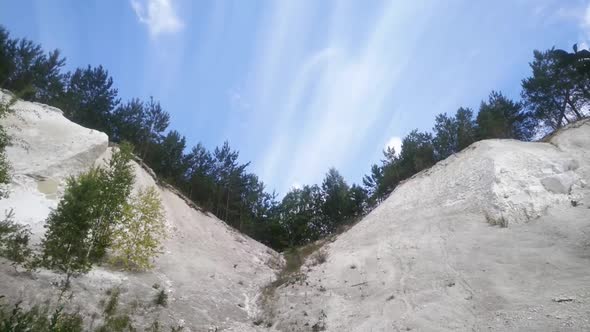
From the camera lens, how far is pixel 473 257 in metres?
13.7

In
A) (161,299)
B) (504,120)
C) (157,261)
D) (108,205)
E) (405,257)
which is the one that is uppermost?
(504,120)

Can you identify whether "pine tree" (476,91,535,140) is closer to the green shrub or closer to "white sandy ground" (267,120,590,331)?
"white sandy ground" (267,120,590,331)

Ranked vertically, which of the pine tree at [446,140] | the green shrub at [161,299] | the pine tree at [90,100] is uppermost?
the pine tree at [90,100]

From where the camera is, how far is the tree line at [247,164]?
2930 cm

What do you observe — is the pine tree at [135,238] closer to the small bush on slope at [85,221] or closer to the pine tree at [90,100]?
the small bush on slope at [85,221]

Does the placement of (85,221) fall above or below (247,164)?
below

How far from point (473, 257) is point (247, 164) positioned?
90.4 ft

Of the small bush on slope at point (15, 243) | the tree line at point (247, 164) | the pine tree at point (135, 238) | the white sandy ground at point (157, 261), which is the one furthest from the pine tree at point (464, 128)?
the small bush on slope at point (15, 243)

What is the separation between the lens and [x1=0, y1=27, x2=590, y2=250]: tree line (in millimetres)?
29297

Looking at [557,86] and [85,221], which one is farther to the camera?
[557,86]

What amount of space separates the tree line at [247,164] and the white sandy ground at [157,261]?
8042mm

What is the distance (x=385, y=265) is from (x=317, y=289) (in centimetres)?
319

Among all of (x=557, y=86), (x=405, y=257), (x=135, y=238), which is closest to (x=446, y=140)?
(x=557, y=86)

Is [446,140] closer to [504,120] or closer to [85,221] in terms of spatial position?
[504,120]
